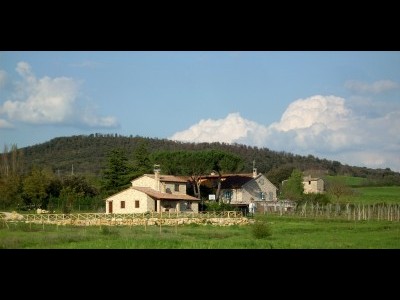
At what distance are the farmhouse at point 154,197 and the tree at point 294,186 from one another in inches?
144

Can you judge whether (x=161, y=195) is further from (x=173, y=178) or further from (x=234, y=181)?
(x=234, y=181)

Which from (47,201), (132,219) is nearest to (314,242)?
(132,219)

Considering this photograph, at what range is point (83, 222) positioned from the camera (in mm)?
18922

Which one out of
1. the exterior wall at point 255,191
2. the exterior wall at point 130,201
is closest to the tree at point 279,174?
the exterior wall at point 255,191

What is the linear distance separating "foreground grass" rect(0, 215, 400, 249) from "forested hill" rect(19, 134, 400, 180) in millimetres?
1865

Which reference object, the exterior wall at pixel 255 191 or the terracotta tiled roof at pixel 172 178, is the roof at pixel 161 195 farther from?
the exterior wall at pixel 255 191

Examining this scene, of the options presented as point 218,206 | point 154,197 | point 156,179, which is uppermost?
point 156,179

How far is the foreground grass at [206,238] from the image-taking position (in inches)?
474

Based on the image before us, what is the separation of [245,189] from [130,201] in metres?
6.75

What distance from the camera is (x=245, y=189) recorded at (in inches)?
1056

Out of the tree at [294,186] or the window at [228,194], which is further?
the window at [228,194]

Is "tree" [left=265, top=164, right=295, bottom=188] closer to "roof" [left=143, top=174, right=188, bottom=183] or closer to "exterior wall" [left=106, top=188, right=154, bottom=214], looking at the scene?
"roof" [left=143, top=174, right=188, bottom=183]

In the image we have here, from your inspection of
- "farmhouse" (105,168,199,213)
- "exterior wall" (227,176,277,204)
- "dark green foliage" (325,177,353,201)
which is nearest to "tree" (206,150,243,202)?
"exterior wall" (227,176,277,204)

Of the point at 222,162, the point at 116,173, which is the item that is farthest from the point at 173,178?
the point at 116,173
